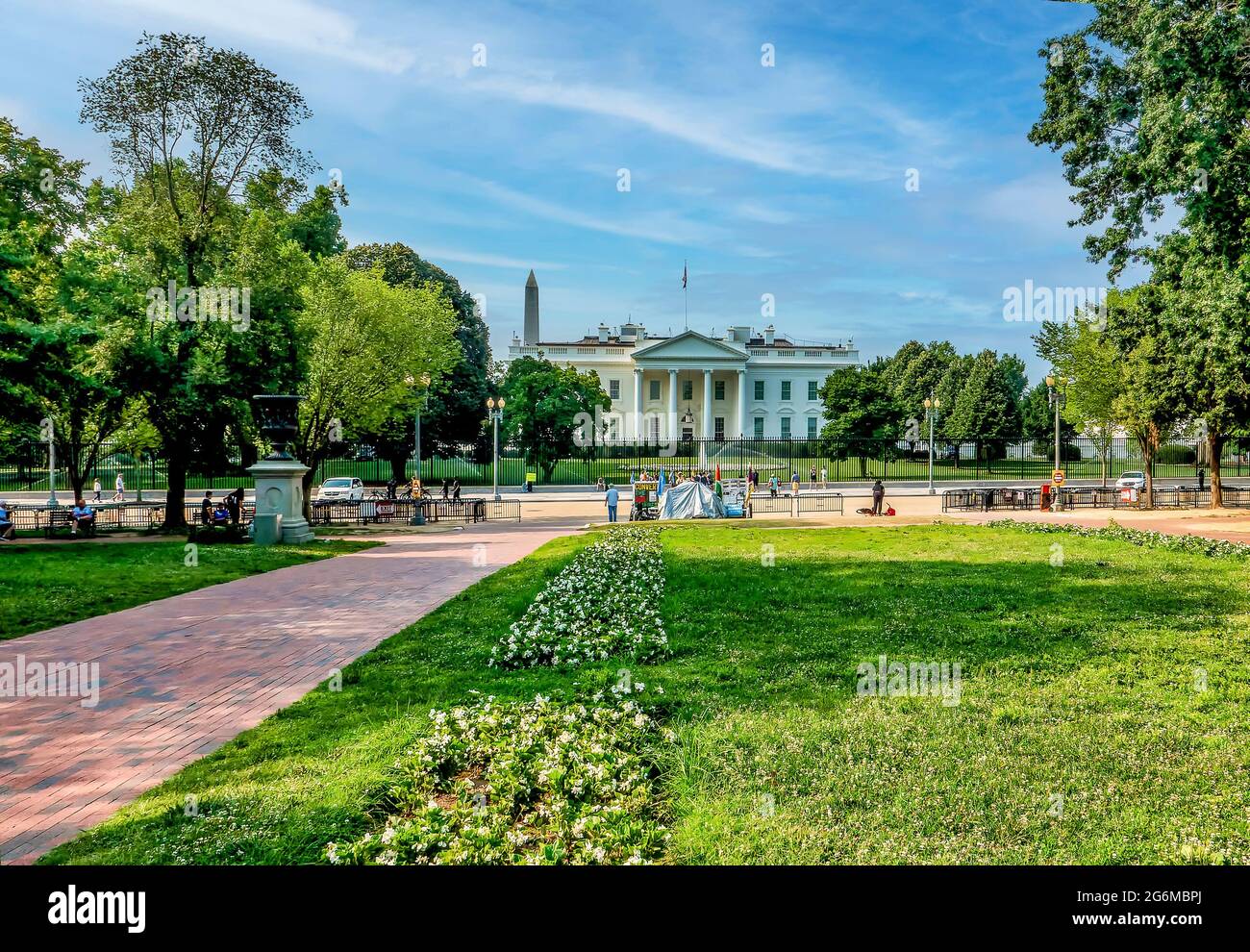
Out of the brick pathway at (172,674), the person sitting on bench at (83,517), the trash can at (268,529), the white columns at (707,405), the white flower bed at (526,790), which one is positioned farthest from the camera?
the white columns at (707,405)

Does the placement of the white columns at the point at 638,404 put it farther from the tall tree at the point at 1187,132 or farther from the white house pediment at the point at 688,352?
the tall tree at the point at 1187,132

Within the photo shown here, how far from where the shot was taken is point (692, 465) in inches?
2106

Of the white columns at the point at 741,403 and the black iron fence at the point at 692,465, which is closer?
the black iron fence at the point at 692,465

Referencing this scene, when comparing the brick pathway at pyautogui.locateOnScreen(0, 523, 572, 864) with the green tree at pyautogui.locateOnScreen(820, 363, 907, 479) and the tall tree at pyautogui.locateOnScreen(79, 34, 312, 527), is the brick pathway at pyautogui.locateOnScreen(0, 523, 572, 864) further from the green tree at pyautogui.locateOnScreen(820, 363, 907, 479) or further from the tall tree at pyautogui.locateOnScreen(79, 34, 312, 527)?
the green tree at pyautogui.locateOnScreen(820, 363, 907, 479)

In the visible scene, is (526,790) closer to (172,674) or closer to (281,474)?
(172,674)

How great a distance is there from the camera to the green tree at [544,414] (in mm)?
50750

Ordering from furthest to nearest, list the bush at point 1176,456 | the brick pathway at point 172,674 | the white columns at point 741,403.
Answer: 1. the white columns at point 741,403
2. the bush at point 1176,456
3. the brick pathway at point 172,674

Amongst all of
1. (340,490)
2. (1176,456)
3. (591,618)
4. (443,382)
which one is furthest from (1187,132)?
(1176,456)

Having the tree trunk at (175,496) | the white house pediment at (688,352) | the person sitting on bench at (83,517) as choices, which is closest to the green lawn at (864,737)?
the tree trunk at (175,496)

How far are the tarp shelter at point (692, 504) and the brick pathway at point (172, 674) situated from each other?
13402 mm

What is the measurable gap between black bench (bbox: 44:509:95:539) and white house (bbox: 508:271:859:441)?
54757mm

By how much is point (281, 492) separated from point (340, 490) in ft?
57.2

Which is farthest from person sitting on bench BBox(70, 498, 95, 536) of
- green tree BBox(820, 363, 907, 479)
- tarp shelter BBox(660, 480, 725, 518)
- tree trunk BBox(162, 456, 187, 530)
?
green tree BBox(820, 363, 907, 479)
